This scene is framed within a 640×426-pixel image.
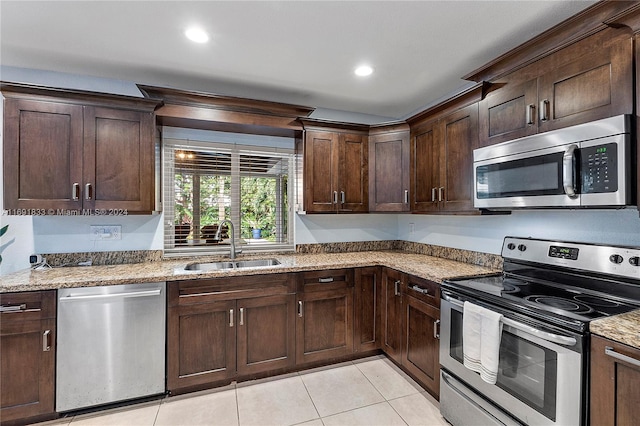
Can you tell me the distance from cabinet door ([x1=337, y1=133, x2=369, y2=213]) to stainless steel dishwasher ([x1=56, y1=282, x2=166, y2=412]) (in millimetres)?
1888

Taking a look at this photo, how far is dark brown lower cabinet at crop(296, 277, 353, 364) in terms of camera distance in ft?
8.70

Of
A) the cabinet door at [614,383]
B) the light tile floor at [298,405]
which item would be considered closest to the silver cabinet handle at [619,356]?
the cabinet door at [614,383]

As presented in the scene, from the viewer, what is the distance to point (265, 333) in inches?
→ 100

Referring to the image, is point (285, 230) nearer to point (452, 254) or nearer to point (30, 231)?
point (452, 254)

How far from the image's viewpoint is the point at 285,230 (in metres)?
3.43

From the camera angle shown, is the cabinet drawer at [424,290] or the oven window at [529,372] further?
the cabinet drawer at [424,290]

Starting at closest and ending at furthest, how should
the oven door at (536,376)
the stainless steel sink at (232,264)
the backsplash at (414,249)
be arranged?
1. the oven door at (536,376)
2. the backsplash at (414,249)
3. the stainless steel sink at (232,264)

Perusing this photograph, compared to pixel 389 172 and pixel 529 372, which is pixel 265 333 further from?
pixel 389 172

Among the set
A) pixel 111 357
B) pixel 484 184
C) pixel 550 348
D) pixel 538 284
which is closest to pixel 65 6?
pixel 111 357

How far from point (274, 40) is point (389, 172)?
1.75m

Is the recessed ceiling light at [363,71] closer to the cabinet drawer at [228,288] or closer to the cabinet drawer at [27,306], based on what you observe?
the cabinet drawer at [228,288]

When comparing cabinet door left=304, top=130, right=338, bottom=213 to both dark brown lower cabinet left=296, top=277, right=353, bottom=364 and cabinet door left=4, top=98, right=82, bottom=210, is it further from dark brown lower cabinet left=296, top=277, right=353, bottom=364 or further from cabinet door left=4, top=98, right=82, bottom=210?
cabinet door left=4, top=98, right=82, bottom=210

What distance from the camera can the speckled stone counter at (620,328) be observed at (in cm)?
119

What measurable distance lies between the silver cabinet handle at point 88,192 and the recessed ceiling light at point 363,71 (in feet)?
7.67
